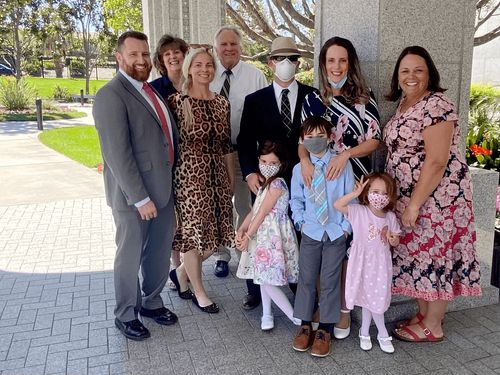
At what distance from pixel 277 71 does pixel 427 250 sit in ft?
5.47

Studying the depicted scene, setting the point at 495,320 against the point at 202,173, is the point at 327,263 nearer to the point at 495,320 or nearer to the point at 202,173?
the point at 202,173

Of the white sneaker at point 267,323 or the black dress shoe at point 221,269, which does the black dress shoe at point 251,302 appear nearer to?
the white sneaker at point 267,323

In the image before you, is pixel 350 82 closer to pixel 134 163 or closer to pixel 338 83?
pixel 338 83

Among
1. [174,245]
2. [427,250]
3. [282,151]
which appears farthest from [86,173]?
[427,250]

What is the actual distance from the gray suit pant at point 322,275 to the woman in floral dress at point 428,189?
1.45 feet

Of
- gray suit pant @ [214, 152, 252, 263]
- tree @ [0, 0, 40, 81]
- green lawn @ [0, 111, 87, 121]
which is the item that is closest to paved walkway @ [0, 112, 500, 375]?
gray suit pant @ [214, 152, 252, 263]

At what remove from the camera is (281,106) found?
372cm

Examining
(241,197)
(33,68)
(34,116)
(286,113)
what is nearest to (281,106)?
(286,113)

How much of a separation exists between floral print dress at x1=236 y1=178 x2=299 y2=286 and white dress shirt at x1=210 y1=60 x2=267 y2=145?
1.16m

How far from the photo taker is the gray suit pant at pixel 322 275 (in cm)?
Result: 330

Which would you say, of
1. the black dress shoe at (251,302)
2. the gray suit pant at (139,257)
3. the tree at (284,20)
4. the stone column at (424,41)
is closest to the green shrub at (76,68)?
the tree at (284,20)

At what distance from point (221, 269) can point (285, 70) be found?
2.12 meters

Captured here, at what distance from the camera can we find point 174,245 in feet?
13.0

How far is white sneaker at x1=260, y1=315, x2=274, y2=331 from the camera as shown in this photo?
3.66 meters
